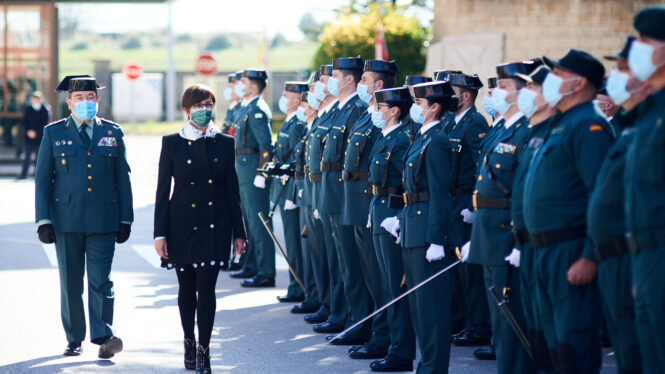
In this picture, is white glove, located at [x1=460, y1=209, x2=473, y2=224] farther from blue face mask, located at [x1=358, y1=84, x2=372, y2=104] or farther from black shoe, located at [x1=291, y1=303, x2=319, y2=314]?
black shoe, located at [x1=291, y1=303, x2=319, y2=314]

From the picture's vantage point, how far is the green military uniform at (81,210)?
8406mm

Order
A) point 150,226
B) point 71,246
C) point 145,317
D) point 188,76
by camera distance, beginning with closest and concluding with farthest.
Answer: point 71,246
point 145,317
point 150,226
point 188,76

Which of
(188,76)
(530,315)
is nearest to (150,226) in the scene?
(530,315)

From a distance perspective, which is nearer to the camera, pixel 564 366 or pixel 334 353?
pixel 564 366

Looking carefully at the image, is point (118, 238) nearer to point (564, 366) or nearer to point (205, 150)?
point (205, 150)

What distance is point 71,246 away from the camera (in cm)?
852

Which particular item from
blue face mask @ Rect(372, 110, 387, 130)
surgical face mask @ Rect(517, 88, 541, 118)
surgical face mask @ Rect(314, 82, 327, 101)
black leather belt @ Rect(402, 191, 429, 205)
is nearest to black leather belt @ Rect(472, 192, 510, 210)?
black leather belt @ Rect(402, 191, 429, 205)

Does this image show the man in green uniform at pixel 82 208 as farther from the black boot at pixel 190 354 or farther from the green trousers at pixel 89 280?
the black boot at pixel 190 354

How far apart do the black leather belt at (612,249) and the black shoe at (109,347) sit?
4.37m

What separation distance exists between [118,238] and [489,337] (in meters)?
3.13

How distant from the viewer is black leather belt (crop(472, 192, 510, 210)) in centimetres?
672

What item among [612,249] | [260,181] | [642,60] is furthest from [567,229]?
[260,181]

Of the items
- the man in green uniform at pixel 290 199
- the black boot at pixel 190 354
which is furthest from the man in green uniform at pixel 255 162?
the black boot at pixel 190 354

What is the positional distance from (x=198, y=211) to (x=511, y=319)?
2.35 m
